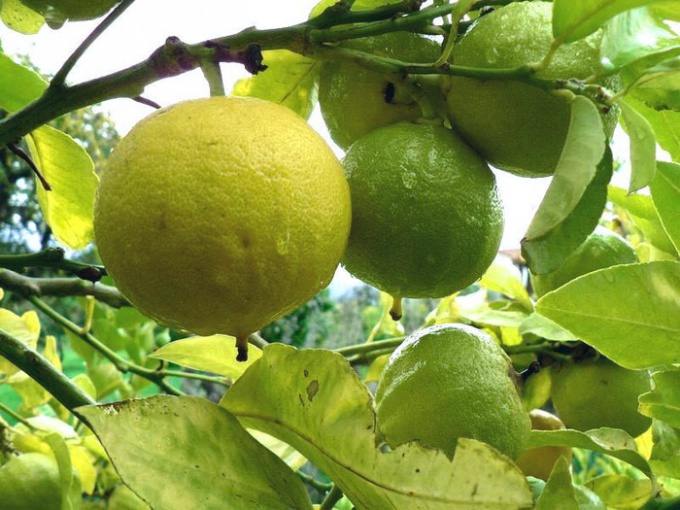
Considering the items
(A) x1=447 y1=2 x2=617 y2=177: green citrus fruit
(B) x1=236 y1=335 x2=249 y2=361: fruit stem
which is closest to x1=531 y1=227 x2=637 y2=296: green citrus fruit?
(A) x1=447 y1=2 x2=617 y2=177: green citrus fruit

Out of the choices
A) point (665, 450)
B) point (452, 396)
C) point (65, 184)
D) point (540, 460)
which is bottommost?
point (540, 460)

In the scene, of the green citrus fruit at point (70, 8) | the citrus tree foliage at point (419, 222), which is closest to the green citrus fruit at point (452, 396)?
the citrus tree foliage at point (419, 222)

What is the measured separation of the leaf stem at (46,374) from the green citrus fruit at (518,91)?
0.34m

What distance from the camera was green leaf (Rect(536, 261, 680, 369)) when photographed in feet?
1.65

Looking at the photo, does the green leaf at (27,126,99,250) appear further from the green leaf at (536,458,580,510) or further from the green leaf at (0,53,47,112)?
the green leaf at (536,458,580,510)

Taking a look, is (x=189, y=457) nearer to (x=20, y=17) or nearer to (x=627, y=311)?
(x=627, y=311)

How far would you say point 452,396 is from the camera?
551mm

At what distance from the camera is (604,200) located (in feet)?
1.42

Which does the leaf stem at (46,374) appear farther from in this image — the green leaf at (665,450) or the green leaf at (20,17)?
the green leaf at (665,450)

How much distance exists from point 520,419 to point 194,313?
0.90 feet

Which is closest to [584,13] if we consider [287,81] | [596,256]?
[287,81]

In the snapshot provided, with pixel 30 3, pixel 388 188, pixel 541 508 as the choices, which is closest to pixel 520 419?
pixel 541 508

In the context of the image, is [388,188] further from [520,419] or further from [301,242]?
[520,419]

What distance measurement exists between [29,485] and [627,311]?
0.61 m
